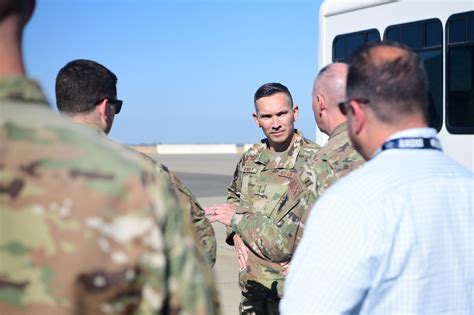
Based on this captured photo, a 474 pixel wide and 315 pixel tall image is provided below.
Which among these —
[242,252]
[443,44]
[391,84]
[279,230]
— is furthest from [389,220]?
[443,44]

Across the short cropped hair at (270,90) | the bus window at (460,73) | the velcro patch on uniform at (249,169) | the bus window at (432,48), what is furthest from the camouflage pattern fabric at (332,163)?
the bus window at (432,48)

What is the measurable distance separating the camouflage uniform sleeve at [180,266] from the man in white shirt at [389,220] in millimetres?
898

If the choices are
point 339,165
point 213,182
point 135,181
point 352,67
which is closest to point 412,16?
point 339,165

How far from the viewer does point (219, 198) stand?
18.0m

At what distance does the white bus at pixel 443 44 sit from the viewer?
786 cm

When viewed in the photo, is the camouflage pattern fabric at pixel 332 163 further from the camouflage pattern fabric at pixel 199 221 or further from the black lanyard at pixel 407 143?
the black lanyard at pixel 407 143

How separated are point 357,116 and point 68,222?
4.33ft

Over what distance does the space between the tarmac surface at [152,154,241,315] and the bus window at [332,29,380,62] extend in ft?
9.30

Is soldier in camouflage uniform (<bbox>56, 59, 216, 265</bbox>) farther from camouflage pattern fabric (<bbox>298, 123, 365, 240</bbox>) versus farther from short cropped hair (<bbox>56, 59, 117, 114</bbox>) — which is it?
camouflage pattern fabric (<bbox>298, 123, 365, 240</bbox>)

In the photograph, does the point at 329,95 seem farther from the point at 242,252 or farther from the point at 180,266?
the point at 180,266

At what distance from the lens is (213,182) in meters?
23.0

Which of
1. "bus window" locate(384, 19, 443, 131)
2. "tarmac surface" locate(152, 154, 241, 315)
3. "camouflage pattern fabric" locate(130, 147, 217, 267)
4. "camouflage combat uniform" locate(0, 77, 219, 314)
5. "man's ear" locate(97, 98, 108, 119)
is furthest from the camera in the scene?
"tarmac surface" locate(152, 154, 241, 315)

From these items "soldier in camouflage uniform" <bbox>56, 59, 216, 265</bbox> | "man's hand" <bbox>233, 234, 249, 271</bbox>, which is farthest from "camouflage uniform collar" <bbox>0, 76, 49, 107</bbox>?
"man's hand" <bbox>233, 234, 249, 271</bbox>

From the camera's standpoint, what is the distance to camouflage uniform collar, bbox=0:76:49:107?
1407mm
